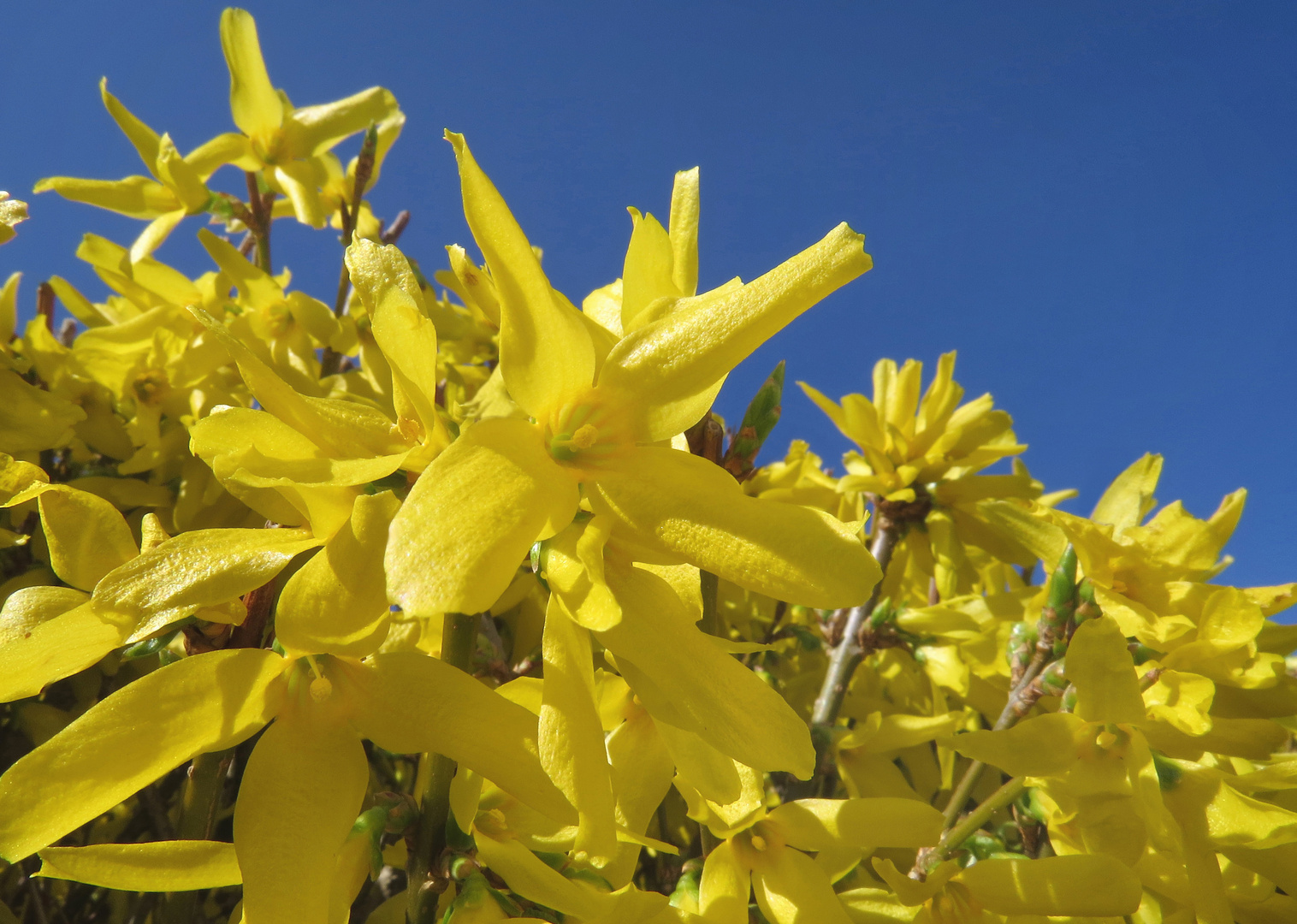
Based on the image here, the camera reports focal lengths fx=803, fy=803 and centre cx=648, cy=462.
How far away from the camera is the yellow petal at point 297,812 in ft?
2.00

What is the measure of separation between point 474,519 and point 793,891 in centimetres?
67

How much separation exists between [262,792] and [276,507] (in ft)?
0.74

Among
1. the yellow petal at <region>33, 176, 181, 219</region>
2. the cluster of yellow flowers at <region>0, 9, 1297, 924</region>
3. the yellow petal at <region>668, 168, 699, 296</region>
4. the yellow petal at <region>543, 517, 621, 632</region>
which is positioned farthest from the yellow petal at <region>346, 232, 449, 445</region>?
the yellow petal at <region>33, 176, 181, 219</region>

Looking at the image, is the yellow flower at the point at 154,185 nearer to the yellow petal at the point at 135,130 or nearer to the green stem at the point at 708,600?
the yellow petal at the point at 135,130

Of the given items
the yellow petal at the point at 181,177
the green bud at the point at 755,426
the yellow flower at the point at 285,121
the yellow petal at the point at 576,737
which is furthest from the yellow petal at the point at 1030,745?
the yellow petal at the point at 181,177

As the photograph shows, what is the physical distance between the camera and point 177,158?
5.07ft

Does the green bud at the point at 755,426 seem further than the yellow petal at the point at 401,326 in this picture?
Yes

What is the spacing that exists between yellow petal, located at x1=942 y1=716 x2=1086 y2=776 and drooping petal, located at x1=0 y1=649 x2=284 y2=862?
2.56ft

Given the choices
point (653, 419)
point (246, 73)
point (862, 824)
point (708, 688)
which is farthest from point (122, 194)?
point (862, 824)

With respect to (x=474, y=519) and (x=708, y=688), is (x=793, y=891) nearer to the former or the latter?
(x=708, y=688)

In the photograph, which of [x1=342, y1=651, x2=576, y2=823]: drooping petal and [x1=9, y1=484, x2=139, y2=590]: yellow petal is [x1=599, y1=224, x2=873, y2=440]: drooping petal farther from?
[x1=9, y1=484, x2=139, y2=590]: yellow petal

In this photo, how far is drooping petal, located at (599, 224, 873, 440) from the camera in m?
0.64

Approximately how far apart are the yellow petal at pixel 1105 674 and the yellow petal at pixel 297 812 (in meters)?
0.79

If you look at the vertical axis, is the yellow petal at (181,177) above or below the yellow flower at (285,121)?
below
